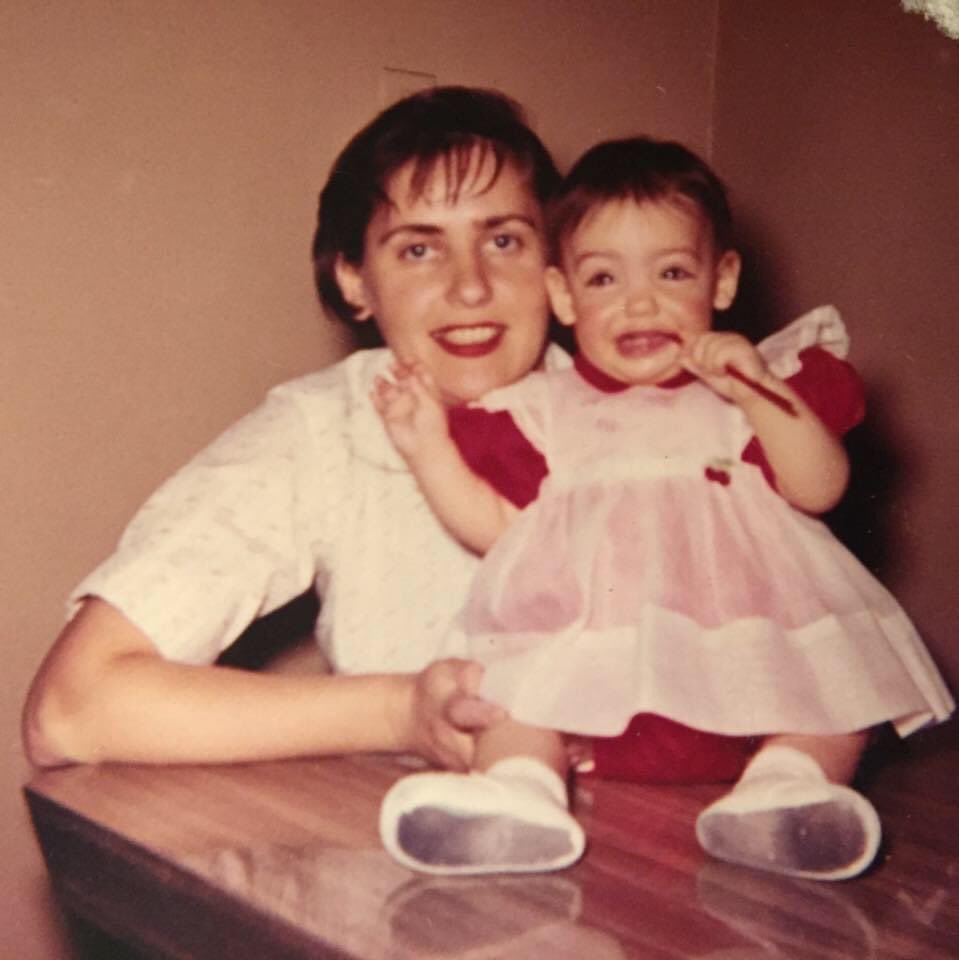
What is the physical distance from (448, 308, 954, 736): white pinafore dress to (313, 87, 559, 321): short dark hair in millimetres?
232

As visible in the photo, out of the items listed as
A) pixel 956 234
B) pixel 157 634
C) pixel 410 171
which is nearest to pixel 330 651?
pixel 157 634

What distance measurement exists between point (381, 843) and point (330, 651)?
254 millimetres

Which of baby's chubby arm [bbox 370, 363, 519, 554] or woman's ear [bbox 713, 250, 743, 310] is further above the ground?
woman's ear [bbox 713, 250, 743, 310]

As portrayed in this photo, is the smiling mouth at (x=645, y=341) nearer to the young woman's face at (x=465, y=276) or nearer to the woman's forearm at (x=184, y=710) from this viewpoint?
the young woman's face at (x=465, y=276)

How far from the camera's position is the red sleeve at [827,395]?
25.5 inches

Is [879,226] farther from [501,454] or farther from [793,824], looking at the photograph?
[793,824]

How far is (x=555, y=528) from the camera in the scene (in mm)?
642

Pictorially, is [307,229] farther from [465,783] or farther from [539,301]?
[465,783]

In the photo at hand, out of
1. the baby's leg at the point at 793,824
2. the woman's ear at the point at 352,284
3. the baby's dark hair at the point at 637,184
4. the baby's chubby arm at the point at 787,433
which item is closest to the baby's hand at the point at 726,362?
the baby's chubby arm at the point at 787,433

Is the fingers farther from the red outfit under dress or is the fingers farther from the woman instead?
the woman

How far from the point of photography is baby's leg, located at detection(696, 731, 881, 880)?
19.8 inches

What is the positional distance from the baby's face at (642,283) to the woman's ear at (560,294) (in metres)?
0.02

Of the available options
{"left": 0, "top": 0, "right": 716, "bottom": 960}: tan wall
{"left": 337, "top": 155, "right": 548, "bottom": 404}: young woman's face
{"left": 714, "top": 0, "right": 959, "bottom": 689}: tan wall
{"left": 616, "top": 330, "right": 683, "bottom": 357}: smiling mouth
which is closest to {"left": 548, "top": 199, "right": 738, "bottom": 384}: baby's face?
{"left": 616, "top": 330, "right": 683, "bottom": 357}: smiling mouth

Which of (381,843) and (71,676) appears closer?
(381,843)
